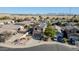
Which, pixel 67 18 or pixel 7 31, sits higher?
pixel 67 18

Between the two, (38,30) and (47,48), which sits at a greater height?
(38,30)

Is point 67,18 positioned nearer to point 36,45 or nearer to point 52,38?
point 52,38

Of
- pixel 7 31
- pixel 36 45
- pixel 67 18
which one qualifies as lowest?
pixel 36 45

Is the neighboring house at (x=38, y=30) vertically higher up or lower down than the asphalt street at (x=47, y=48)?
higher up

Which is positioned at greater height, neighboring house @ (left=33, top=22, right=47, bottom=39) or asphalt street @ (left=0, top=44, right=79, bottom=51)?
neighboring house @ (left=33, top=22, right=47, bottom=39)
